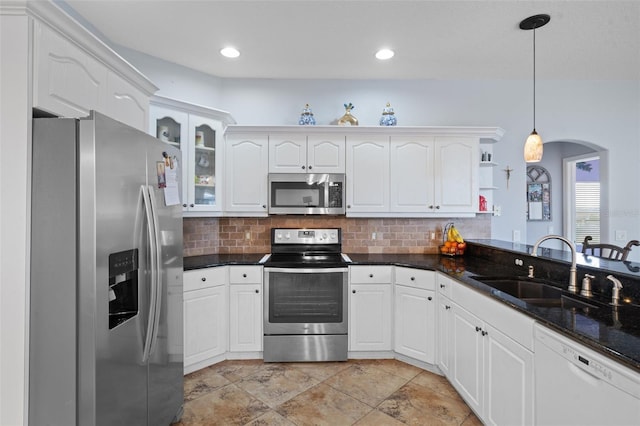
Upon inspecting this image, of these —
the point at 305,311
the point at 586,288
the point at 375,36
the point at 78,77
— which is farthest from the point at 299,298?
the point at 375,36

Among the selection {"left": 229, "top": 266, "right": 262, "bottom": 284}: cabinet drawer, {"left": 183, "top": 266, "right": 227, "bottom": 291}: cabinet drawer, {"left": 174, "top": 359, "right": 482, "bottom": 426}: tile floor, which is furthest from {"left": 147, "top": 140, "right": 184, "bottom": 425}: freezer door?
{"left": 229, "top": 266, "right": 262, "bottom": 284}: cabinet drawer

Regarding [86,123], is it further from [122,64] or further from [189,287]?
[189,287]

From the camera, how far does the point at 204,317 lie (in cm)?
262

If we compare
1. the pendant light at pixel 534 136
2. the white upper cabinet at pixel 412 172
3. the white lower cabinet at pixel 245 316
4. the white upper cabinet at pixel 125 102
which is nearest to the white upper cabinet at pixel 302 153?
the white upper cabinet at pixel 412 172

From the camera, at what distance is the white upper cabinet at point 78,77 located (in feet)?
4.24

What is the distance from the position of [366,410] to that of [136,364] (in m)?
1.50

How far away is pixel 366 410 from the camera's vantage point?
2090 mm

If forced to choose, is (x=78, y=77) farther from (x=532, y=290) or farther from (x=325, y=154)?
(x=532, y=290)

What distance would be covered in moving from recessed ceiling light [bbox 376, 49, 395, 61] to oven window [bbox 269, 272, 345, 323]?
2021mm

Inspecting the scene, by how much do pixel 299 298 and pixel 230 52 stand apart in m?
2.30

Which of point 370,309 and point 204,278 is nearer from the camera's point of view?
point 204,278

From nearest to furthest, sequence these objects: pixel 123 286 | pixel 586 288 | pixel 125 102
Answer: pixel 123 286
pixel 586 288
pixel 125 102

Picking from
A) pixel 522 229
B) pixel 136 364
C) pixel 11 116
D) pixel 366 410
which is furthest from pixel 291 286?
pixel 522 229

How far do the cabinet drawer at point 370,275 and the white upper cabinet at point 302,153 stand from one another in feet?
3.37
